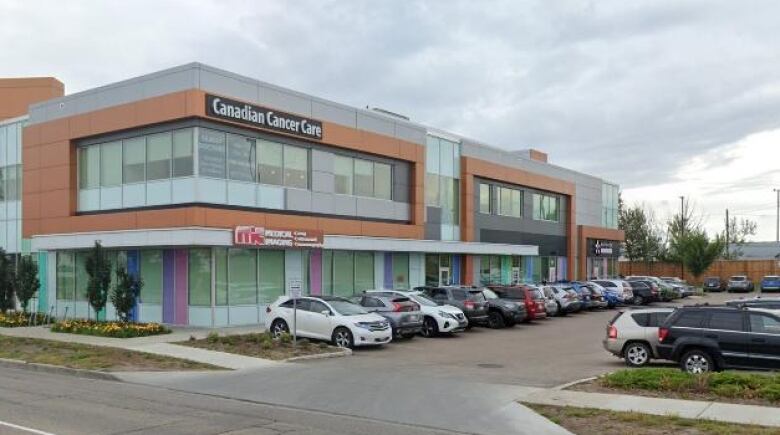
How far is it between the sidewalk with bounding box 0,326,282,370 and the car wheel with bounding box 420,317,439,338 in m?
5.62

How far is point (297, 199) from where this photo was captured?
2950 cm

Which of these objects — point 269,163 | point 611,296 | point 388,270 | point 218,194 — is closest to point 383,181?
point 388,270

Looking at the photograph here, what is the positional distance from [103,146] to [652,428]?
24.6 meters

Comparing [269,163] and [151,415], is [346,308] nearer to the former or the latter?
[269,163]

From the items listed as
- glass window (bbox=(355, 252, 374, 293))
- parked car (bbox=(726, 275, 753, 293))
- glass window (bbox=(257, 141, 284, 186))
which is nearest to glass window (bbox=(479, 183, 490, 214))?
glass window (bbox=(355, 252, 374, 293))

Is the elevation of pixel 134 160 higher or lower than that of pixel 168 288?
higher

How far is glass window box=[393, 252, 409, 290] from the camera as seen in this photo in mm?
35000

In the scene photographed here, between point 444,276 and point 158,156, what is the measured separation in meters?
17.7

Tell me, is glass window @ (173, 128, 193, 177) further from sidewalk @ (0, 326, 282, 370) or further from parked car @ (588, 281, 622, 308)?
parked car @ (588, 281, 622, 308)

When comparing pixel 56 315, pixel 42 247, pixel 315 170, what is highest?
pixel 315 170

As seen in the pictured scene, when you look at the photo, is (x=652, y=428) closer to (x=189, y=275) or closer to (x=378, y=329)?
(x=378, y=329)

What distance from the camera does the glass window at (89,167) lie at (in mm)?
29156

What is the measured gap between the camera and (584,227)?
190ft

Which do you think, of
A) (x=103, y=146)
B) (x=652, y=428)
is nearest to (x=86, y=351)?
(x=103, y=146)
